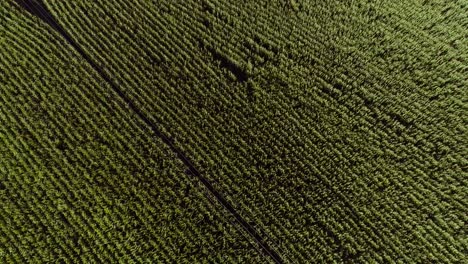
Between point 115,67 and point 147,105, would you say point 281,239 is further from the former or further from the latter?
point 115,67

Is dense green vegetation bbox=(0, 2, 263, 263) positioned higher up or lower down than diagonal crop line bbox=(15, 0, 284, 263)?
lower down

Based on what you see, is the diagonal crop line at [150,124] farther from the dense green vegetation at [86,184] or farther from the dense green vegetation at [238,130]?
the dense green vegetation at [86,184]

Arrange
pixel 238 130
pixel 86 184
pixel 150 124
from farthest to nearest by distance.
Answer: pixel 150 124 → pixel 238 130 → pixel 86 184

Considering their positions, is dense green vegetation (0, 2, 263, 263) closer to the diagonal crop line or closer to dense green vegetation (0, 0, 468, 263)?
dense green vegetation (0, 0, 468, 263)

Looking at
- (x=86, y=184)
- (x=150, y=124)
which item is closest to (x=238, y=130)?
(x=150, y=124)

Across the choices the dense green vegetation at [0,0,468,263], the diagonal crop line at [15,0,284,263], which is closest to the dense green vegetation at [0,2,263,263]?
the dense green vegetation at [0,0,468,263]

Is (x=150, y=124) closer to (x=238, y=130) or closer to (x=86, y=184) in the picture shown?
(x=86, y=184)
